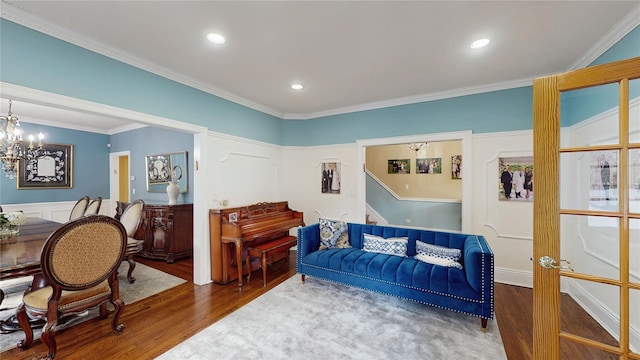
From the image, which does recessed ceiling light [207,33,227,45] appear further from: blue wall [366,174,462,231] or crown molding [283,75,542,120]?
blue wall [366,174,462,231]

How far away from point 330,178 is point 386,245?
1.78 metres

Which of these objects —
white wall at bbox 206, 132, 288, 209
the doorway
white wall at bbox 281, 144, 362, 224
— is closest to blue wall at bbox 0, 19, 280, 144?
white wall at bbox 206, 132, 288, 209

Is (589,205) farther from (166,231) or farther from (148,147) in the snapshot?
(148,147)

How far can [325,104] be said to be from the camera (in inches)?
162

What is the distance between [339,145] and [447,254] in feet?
8.24

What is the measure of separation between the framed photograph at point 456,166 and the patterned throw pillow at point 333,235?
3779 mm

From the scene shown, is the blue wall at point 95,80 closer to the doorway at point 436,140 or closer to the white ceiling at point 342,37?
the white ceiling at point 342,37

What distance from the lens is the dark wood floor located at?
190 cm

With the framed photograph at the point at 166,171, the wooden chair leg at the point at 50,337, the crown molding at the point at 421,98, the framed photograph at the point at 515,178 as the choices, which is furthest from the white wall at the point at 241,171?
the framed photograph at the point at 515,178

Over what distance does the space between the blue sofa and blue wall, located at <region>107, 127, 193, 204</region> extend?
2.89 meters

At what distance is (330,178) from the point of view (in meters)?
4.47

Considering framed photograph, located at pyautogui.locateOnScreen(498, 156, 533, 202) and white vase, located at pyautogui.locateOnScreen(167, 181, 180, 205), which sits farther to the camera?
white vase, located at pyautogui.locateOnScreen(167, 181, 180, 205)

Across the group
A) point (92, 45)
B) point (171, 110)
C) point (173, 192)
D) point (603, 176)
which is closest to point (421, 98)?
point (603, 176)

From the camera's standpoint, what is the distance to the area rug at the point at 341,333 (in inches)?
75.7
